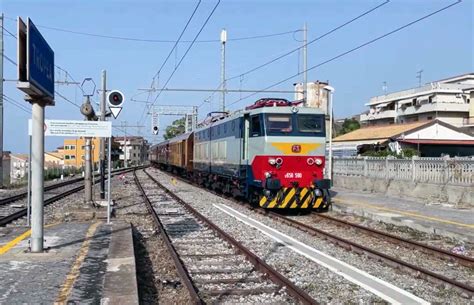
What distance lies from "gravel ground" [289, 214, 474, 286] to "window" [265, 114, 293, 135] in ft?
9.93

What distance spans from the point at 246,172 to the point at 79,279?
1111 centimetres

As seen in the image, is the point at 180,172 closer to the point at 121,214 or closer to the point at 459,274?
the point at 121,214

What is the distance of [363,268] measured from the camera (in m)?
9.12

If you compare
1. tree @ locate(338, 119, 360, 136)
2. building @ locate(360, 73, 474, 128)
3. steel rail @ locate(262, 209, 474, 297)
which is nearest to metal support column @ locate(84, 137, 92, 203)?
steel rail @ locate(262, 209, 474, 297)

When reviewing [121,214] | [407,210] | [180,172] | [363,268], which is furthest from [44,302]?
[180,172]

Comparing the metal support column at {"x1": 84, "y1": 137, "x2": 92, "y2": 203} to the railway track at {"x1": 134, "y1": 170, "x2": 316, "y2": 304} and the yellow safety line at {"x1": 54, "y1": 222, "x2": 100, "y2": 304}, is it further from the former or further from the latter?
the yellow safety line at {"x1": 54, "y1": 222, "x2": 100, "y2": 304}

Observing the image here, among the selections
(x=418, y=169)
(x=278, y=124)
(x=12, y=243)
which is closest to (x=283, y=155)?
(x=278, y=124)

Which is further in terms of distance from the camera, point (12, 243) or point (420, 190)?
point (420, 190)

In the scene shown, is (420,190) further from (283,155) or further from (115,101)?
(115,101)

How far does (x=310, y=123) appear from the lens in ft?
55.4

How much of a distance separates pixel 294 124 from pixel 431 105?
5722 cm

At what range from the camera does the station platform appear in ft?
19.3

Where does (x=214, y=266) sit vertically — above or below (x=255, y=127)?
below

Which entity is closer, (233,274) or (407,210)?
(233,274)
